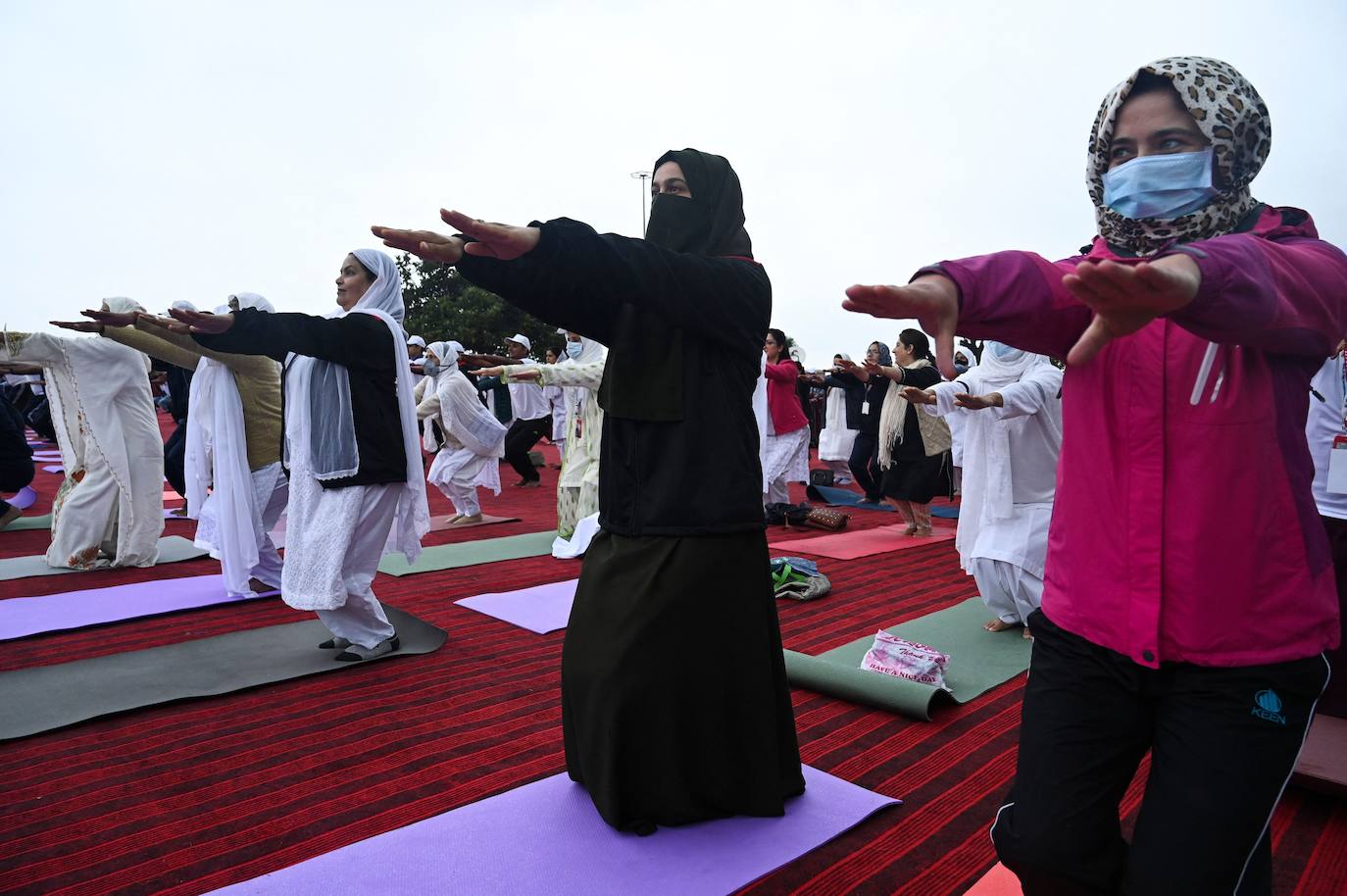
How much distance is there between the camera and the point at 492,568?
5.67 m

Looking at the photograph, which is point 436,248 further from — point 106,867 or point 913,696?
point 913,696

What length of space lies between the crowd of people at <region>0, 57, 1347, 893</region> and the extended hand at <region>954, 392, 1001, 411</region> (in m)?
0.02

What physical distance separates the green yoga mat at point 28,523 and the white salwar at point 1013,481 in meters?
7.57

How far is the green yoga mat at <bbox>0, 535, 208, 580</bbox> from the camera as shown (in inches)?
216

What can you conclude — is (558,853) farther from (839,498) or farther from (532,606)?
(839,498)

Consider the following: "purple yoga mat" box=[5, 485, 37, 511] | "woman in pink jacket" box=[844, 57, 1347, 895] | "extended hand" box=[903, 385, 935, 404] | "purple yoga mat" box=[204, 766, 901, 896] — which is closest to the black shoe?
"purple yoga mat" box=[204, 766, 901, 896]

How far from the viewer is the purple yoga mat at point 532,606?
14.0ft

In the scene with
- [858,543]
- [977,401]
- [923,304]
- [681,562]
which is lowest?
[858,543]

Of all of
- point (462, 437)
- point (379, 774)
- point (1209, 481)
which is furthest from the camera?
point (462, 437)

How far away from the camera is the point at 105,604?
185 inches

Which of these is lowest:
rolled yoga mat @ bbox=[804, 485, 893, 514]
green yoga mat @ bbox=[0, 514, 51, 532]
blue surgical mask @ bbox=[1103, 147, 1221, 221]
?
rolled yoga mat @ bbox=[804, 485, 893, 514]

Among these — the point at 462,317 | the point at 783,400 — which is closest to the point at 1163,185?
the point at 783,400

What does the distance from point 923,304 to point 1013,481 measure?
301 cm

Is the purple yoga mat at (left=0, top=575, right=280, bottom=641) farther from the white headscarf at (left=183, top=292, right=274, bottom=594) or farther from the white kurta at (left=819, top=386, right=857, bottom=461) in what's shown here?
the white kurta at (left=819, top=386, right=857, bottom=461)
